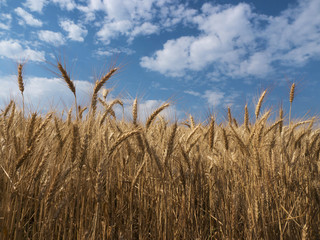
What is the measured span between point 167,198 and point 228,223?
0.50 meters

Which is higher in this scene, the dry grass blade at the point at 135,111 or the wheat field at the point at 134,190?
the dry grass blade at the point at 135,111

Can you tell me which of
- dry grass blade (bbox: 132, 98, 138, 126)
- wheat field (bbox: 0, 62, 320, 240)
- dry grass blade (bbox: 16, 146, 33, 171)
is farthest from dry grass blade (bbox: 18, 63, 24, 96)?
dry grass blade (bbox: 16, 146, 33, 171)

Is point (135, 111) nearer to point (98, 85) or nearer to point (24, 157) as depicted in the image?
point (98, 85)

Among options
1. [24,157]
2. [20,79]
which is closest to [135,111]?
[24,157]

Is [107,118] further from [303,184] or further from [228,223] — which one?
[303,184]

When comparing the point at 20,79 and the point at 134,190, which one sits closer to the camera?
the point at 134,190

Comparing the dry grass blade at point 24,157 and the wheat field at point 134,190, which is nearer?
the dry grass blade at point 24,157

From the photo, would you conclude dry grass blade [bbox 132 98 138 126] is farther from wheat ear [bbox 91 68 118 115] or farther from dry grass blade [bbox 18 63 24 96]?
dry grass blade [bbox 18 63 24 96]

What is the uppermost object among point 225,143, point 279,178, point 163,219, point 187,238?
point 225,143

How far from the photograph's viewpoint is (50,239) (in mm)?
1590

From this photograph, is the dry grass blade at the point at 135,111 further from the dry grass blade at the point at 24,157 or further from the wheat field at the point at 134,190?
the dry grass blade at the point at 24,157

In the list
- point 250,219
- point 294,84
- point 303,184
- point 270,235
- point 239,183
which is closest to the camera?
point 250,219

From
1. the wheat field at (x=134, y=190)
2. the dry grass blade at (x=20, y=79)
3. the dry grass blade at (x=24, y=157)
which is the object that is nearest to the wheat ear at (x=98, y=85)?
the wheat field at (x=134, y=190)

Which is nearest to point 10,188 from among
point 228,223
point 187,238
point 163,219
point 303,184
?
point 163,219
